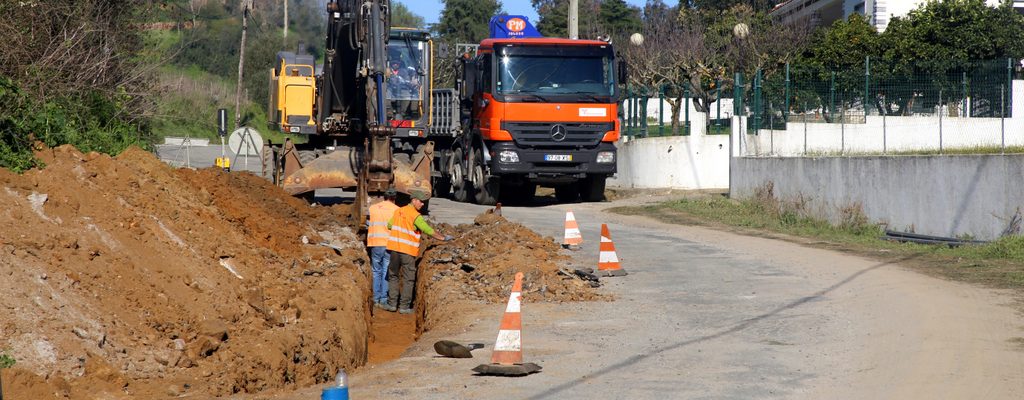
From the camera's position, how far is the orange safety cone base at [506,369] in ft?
29.7

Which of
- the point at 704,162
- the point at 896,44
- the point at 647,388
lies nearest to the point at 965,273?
the point at 647,388

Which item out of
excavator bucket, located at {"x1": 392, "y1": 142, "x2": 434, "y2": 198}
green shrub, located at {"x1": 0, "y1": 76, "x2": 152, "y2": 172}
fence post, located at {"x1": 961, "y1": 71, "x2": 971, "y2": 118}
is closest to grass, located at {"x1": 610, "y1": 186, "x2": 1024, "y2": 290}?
fence post, located at {"x1": 961, "y1": 71, "x2": 971, "y2": 118}

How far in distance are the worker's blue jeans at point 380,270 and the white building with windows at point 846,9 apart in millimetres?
30973

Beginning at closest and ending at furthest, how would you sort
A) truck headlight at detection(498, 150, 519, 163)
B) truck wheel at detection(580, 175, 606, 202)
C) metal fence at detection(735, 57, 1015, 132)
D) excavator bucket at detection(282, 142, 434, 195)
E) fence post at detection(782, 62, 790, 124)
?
excavator bucket at detection(282, 142, 434, 195) < metal fence at detection(735, 57, 1015, 132) < truck headlight at detection(498, 150, 519, 163) < fence post at detection(782, 62, 790, 124) < truck wheel at detection(580, 175, 606, 202)

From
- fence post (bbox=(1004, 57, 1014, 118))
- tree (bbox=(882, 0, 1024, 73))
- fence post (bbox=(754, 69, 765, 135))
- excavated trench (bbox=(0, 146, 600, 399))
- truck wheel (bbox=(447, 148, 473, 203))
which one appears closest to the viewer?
excavated trench (bbox=(0, 146, 600, 399))

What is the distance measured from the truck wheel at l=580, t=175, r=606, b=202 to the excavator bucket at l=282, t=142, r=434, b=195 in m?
7.77

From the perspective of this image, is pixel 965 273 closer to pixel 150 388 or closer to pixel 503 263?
pixel 503 263

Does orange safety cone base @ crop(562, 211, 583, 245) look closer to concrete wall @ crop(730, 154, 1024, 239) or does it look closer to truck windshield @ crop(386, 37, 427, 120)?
concrete wall @ crop(730, 154, 1024, 239)

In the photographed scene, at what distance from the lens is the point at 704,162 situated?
31250 mm

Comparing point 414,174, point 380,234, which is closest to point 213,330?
point 380,234

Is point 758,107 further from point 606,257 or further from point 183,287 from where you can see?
point 183,287

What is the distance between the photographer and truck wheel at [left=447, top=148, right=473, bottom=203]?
28719 millimetres

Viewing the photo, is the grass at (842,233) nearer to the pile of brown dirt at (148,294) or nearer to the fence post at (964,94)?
the fence post at (964,94)

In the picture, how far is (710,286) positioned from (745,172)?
1276 cm
